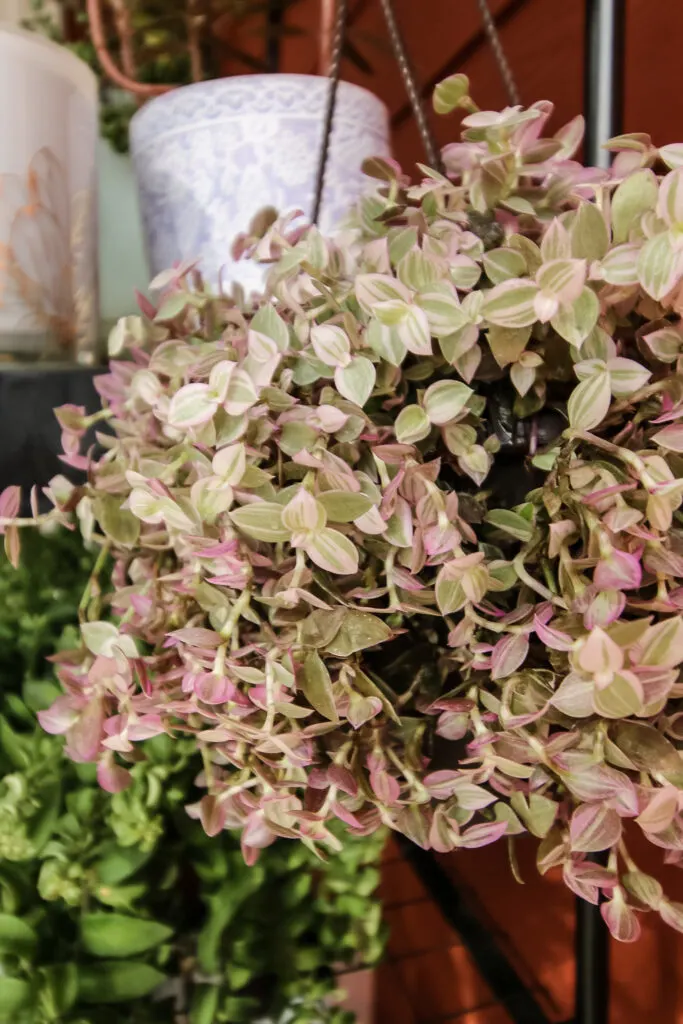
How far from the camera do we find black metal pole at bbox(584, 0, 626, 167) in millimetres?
368

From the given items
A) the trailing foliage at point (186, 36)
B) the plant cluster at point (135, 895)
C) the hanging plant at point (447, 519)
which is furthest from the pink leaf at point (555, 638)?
the trailing foliage at point (186, 36)

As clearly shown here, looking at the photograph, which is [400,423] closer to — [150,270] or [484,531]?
[484,531]

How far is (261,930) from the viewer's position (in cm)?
42

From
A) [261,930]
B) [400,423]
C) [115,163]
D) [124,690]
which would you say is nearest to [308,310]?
[400,423]

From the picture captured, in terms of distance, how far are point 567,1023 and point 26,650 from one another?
42 centimetres

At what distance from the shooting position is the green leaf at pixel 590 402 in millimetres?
253

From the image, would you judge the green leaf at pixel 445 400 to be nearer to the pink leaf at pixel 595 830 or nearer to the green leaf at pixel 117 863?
the pink leaf at pixel 595 830

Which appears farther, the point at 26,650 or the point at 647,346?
the point at 26,650

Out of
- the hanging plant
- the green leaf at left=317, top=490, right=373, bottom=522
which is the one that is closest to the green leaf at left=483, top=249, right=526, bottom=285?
the hanging plant

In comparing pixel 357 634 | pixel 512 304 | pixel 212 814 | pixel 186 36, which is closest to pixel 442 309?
pixel 512 304

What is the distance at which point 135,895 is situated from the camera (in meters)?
0.35

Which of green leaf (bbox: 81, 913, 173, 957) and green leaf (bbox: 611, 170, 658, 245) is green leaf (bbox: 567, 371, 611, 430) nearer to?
green leaf (bbox: 611, 170, 658, 245)

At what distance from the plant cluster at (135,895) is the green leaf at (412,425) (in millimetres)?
228

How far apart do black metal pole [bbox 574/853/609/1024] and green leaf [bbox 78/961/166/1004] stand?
25 centimetres
